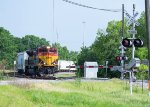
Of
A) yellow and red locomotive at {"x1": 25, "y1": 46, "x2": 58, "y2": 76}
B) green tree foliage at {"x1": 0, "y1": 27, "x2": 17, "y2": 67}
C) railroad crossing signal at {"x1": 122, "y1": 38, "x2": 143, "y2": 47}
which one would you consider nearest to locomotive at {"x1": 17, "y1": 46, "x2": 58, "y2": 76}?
yellow and red locomotive at {"x1": 25, "y1": 46, "x2": 58, "y2": 76}

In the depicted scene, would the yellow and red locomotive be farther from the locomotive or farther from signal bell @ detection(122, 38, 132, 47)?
signal bell @ detection(122, 38, 132, 47)

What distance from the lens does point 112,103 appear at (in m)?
20.3

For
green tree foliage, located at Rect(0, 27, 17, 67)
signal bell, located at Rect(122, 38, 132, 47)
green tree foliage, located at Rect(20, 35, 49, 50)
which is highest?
green tree foliage, located at Rect(20, 35, 49, 50)

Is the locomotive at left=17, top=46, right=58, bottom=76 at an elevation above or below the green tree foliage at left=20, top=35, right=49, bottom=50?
below

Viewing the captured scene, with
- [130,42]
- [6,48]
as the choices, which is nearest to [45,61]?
[130,42]

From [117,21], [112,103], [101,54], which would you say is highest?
[117,21]

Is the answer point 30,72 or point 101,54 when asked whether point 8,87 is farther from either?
point 101,54

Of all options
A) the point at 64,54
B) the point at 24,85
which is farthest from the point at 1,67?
the point at 64,54

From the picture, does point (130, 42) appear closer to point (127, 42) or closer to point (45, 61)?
point (127, 42)

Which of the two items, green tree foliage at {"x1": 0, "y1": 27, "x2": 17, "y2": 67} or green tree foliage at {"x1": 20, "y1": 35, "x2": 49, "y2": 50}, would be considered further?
green tree foliage at {"x1": 20, "y1": 35, "x2": 49, "y2": 50}

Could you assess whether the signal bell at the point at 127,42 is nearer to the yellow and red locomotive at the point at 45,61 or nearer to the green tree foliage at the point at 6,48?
the yellow and red locomotive at the point at 45,61

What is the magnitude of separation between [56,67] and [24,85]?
3093 cm

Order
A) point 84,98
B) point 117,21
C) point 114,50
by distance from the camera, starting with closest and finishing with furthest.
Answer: point 84,98 < point 114,50 < point 117,21

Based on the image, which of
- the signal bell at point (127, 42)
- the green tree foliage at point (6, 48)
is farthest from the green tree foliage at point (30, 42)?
the signal bell at point (127, 42)
